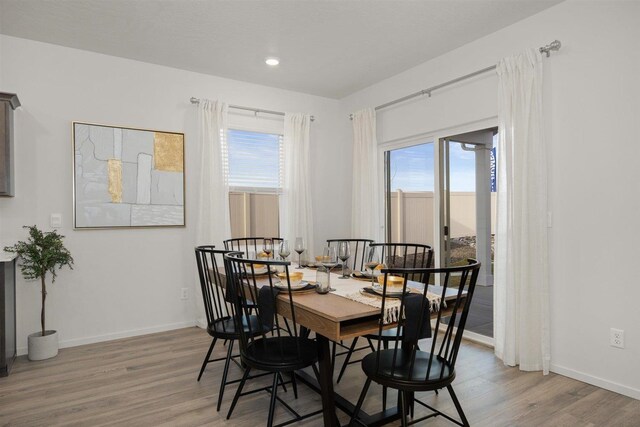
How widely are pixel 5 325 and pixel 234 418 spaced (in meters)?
1.99

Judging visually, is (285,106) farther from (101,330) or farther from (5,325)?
(5,325)

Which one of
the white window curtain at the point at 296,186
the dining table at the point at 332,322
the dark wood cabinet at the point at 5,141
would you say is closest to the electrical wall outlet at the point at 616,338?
the dining table at the point at 332,322

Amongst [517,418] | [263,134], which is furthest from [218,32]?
[517,418]

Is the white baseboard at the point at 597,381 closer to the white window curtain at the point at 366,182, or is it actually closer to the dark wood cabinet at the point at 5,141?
the white window curtain at the point at 366,182

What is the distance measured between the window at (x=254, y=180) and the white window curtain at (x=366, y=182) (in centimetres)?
95

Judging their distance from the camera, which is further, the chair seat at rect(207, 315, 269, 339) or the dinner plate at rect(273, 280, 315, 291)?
the chair seat at rect(207, 315, 269, 339)

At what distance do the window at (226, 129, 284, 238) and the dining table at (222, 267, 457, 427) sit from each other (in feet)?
7.32

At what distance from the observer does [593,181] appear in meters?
2.80

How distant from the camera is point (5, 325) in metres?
2.97

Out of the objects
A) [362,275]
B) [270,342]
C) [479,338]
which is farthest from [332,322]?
[479,338]

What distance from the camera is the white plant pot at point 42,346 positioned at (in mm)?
3297

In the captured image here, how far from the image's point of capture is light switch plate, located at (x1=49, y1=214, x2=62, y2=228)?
A: 3.59 m

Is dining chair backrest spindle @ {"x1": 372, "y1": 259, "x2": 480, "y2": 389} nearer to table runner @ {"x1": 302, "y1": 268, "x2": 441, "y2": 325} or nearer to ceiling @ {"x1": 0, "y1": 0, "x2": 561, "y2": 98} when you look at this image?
table runner @ {"x1": 302, "y1": 268, "x2": 441, "y2": 325}

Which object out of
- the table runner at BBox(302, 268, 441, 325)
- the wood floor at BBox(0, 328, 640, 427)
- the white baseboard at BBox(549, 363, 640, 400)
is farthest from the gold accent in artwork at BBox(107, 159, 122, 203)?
the white baseboard at BBox(549, 363, 640, 400)
